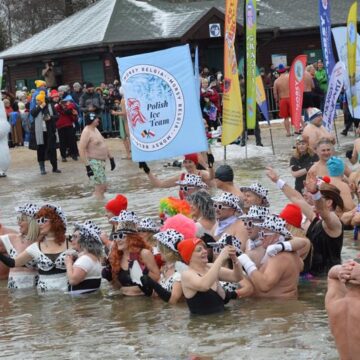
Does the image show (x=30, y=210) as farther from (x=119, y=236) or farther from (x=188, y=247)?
(x=188, y=247)

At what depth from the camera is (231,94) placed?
59.3 feet

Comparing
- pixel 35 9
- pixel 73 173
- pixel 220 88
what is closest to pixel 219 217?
pixel 73 173

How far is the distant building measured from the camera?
3284 cm

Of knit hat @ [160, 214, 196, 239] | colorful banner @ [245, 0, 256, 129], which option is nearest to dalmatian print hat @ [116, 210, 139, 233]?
knit hat @ [160, 214, 196, 239]

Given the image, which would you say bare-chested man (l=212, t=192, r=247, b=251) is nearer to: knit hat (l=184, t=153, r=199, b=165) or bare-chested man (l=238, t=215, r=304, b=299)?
bare-chested man (l=238, t=215, r=304, b=299)

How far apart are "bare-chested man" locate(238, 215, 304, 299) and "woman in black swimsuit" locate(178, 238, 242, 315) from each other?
21 centimetres

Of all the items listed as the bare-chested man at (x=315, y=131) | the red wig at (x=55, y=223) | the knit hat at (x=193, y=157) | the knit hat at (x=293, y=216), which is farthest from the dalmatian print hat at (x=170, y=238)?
the bare-chested man at (x=315, y=131)

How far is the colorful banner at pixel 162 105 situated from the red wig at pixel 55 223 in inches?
91.1

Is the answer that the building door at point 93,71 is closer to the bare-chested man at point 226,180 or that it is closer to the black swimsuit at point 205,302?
the bare-chested man at point 226,180

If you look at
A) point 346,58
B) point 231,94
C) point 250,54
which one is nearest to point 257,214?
point 346,58

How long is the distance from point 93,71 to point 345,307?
28.5 metres

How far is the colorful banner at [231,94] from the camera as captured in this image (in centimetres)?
1783

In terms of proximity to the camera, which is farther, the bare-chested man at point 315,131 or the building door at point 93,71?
the building door at point 93,71

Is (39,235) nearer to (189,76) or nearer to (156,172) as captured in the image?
(189,76)
